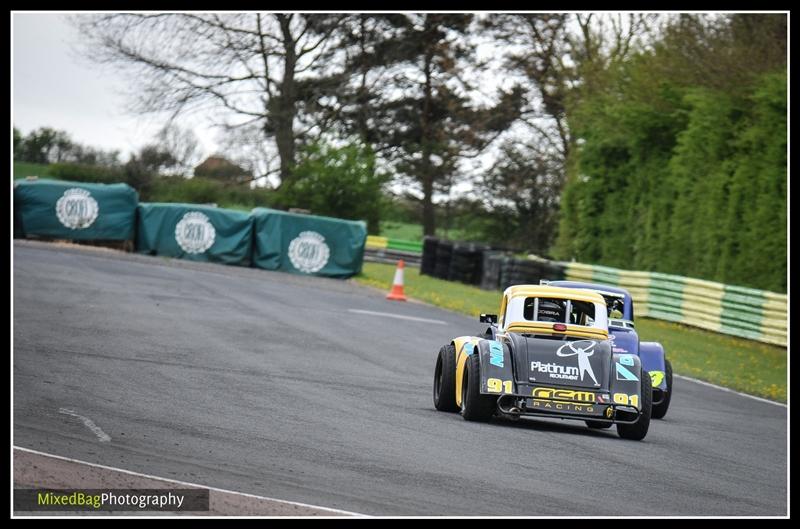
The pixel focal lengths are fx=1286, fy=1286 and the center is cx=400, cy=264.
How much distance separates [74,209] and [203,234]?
130 inches

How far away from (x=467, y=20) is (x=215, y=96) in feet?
38.4

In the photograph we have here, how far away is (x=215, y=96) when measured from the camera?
49406 mm

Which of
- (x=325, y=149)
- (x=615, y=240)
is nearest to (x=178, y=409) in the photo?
(x=615, y=240)

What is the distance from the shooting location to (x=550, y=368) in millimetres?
10398

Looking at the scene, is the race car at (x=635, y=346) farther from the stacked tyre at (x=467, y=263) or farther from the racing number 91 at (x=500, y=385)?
the stacked tyre at (x=467, y=263)

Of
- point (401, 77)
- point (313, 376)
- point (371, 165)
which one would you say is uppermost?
point (401, 77)

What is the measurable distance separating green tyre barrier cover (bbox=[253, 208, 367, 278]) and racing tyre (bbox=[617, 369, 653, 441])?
2193 centimetres

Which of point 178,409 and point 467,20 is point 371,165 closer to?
point 467,20

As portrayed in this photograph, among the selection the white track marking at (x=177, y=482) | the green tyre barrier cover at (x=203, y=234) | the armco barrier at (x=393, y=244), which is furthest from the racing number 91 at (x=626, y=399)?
the armco barrier at (x=393, y=244)

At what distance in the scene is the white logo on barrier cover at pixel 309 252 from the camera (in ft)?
107

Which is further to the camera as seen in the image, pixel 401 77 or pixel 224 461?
pixel 401 77

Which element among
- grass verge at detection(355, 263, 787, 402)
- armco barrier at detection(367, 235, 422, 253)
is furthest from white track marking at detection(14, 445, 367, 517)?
armco barrier at detection(367, 235, 422, 253)

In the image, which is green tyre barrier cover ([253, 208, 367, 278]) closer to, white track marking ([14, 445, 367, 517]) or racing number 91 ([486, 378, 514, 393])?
racing number 91 ([486, 378, 514, 393])
